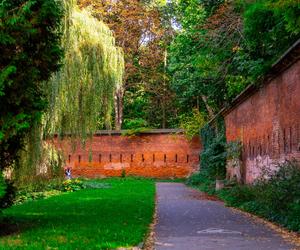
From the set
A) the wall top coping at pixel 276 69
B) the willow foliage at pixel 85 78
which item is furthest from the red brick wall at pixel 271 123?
the willow foliage at pixel 85 78

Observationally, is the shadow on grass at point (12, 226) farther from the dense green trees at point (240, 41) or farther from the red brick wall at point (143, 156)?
the red brick wall at point (143, 156)

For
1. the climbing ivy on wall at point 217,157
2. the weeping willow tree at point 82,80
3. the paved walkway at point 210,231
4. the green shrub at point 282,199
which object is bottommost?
the paved walkway at point 210,231

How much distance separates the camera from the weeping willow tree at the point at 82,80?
651 inches

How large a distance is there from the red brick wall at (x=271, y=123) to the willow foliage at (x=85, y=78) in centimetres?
592

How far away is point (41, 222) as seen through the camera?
1160 cm

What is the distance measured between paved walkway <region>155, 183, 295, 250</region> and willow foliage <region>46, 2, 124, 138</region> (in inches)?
193

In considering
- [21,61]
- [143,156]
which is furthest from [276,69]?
[143,156]

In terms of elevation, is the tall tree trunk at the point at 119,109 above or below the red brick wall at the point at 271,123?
above

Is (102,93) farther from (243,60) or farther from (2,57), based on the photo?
(2,57)

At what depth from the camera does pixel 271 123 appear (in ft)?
58.6

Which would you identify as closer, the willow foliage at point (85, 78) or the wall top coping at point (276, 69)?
the wall top coping at point (276, 69)

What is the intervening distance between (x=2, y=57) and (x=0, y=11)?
853mm

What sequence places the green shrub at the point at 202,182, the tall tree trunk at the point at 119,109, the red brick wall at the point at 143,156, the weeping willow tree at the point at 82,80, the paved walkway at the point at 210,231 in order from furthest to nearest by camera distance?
1. the tall tree trunk at the point at 119,109
2. the red brick wall at the point at 143,156
3. the green shrub at the point at 202,182
4. the weeping willow tree at the point at 82,80
5. the paved walkway at the point at 210,231

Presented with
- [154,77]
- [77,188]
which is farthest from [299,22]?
[154,77]
